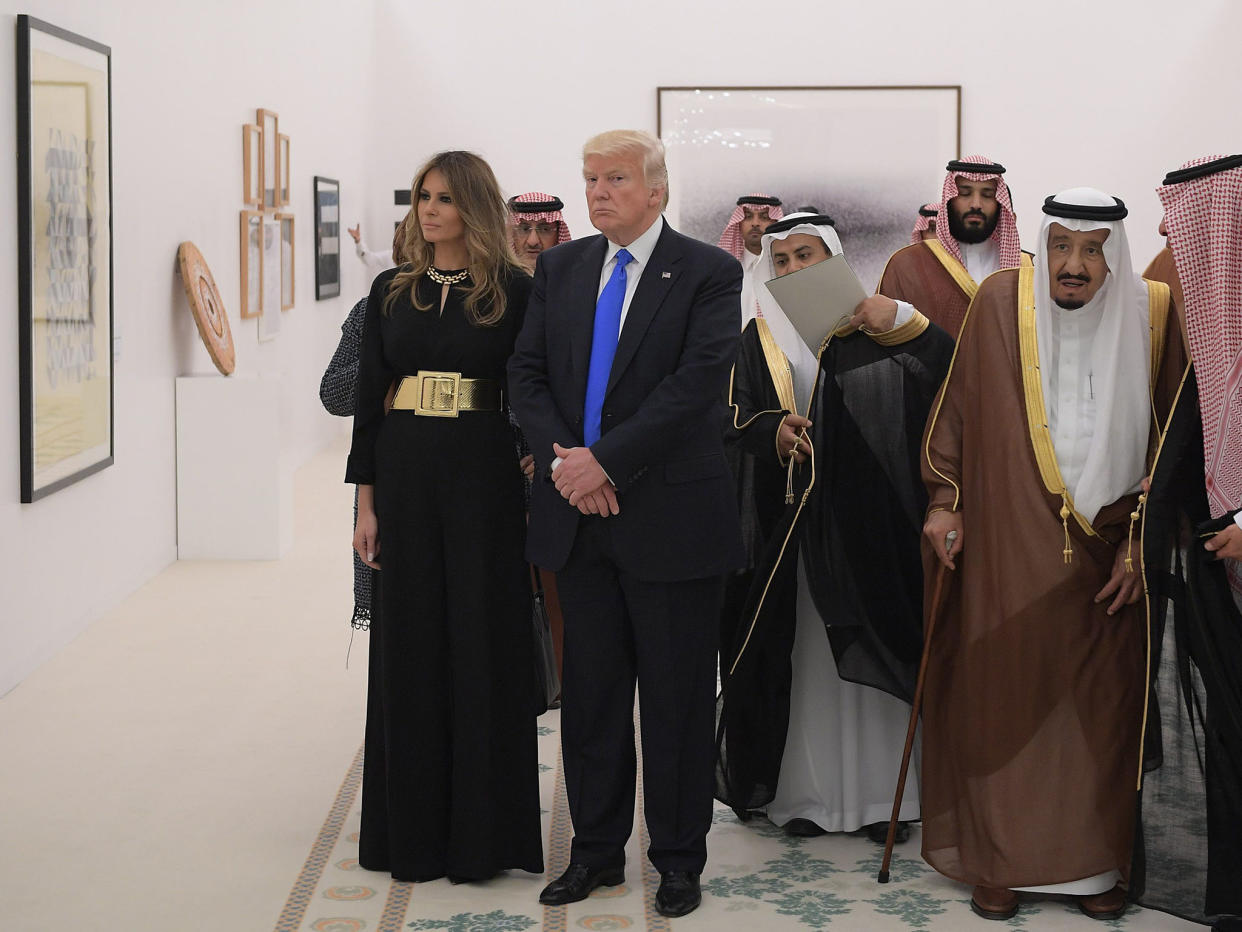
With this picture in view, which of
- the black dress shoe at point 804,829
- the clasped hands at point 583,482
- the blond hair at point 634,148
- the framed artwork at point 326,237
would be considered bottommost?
the black dress shoe at point 804,829

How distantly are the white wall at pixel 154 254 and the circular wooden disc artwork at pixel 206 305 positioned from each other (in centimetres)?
9

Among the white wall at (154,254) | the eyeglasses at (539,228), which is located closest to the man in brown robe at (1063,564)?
the eyeglasses at (539,228)

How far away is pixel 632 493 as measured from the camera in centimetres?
327

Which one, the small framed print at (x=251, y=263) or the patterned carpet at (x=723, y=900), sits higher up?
the small framed print at (x=251, y=263)

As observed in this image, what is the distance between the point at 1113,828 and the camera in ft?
11.1

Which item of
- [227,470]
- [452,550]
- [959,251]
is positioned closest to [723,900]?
[452,550]

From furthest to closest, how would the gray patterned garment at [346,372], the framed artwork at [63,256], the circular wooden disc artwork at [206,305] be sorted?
the circular wooden disc artwork at [206,305], the framed artwork at [63,256], the gray patterned garment at [346,372]

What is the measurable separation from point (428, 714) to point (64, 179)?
3351 mm

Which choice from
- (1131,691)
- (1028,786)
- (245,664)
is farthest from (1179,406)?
(245,664)

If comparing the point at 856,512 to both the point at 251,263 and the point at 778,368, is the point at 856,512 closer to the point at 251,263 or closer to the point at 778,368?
the point at 778,368

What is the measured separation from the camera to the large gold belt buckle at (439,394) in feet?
11.2

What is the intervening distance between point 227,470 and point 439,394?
451 centimetres

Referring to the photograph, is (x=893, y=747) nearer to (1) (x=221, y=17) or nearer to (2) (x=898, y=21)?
(1) (x=221, y=17)

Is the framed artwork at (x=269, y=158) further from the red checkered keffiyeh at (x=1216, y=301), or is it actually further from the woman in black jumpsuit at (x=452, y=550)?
the red checkered keffiyeh at (x=1216, y=301)
